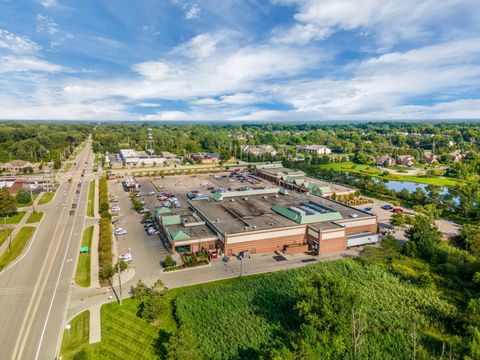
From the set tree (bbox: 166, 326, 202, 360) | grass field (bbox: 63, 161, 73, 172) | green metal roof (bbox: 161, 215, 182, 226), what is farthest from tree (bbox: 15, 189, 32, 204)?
tree (bbox: 166, 326, 202, 360)

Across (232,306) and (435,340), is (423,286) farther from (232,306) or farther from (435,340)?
(232,306)

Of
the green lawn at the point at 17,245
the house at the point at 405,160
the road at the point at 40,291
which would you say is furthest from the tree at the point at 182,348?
the house at the point at 405,160

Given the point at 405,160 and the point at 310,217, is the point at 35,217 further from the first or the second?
the point at 405,160

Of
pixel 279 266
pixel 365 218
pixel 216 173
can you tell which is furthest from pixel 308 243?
Answer: pixel 216 173

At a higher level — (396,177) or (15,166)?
(15,166)

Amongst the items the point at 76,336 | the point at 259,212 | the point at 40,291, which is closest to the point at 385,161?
the point at 259,212

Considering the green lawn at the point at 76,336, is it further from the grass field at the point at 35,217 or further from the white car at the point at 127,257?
the grass field at the point at 35,217

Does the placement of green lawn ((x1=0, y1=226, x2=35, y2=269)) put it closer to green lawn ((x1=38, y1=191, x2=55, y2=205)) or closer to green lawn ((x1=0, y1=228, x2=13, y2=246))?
green lawn ((x1=0, y1=228, x2=13, y2=246))
